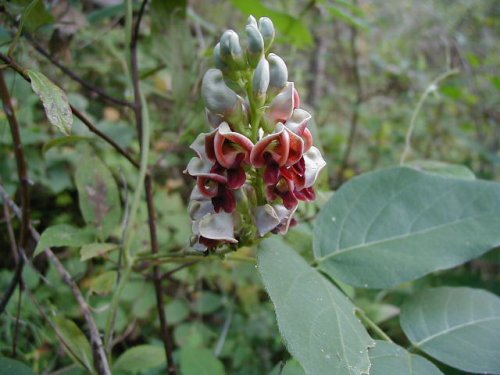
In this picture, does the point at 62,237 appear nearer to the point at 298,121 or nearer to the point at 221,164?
the point at 221,164

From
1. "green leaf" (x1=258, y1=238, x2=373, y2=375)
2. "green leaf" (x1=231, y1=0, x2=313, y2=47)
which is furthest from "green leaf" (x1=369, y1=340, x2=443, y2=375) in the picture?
"green leaf" (x1=231, y1=0, x2=313, y2=47)

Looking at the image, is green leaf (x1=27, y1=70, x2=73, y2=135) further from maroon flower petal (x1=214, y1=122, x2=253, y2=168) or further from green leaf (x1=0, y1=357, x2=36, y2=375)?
green leaf (x1=0, y1=357, x2=36, y2=375)

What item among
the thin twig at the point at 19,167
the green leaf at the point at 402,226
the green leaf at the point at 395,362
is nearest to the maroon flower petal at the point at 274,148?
the green leaf at the point at 402,226


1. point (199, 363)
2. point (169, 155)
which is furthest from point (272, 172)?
point (169, 155)

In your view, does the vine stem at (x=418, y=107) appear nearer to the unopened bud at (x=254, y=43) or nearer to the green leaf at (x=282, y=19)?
the green leaf at (x=282, y=19)

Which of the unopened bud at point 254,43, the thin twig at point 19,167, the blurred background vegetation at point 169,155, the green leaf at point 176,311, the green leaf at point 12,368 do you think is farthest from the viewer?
the green leaf at point 176,311

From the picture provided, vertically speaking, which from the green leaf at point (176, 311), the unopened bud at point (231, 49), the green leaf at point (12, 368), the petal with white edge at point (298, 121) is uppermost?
the unopened bud at point (231, 49)

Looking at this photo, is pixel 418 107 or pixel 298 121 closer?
pixel 298 121

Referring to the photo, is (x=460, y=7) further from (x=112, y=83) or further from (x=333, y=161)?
(x=112, y=83)
